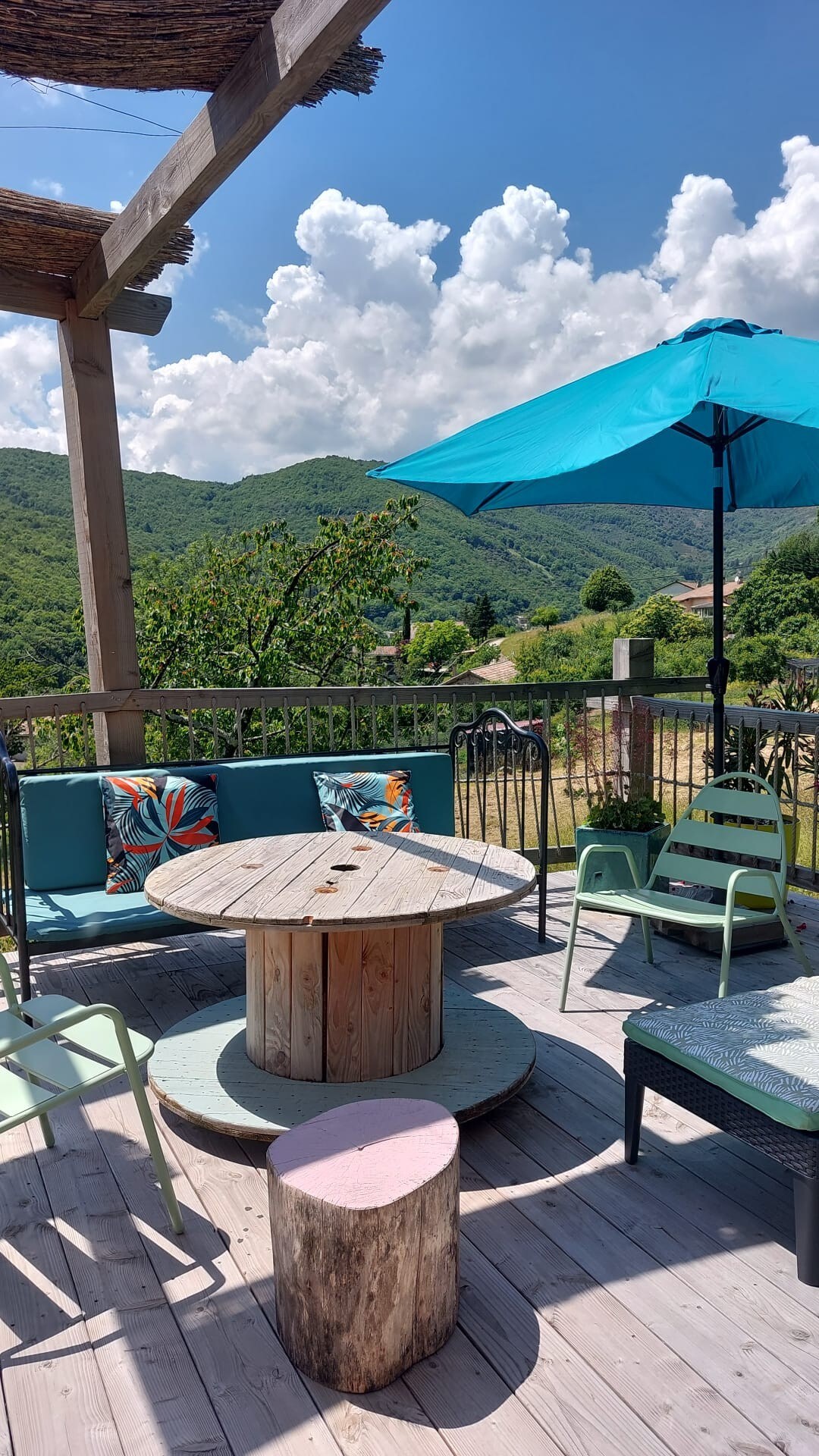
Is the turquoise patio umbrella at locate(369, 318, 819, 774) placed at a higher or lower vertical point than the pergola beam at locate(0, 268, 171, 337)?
lower

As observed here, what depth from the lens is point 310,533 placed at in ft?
83.1

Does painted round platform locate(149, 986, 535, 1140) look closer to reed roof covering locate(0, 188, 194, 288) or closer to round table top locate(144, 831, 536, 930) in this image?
round table top locate(144, 831, 536, 930)

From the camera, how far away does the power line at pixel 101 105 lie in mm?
3184

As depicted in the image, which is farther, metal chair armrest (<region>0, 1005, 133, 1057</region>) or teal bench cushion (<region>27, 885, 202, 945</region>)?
teal bench cushion (<region>27, 885, 202, 945</region>)

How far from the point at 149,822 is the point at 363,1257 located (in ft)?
8.55

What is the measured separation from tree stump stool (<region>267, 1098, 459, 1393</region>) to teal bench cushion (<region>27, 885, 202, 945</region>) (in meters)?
1.74

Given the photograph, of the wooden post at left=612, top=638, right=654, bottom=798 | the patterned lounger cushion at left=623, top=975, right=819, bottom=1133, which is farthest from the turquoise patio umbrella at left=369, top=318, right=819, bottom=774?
the patterned lounger cushion at left=623, top=975, right=819, bottom=1133

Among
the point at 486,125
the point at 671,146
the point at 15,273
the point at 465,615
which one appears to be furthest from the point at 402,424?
the point at 15,273

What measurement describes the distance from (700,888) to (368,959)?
7.69 ft

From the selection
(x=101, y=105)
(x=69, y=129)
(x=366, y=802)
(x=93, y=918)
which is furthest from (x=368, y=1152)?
(x=69, y=129)

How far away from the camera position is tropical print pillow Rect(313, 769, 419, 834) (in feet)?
13.9

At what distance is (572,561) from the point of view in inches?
1774

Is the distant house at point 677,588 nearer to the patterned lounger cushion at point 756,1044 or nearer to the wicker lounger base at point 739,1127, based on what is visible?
the patterned lounger cushion at point 756,1044

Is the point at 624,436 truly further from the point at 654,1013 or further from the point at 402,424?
the point at 402,424
